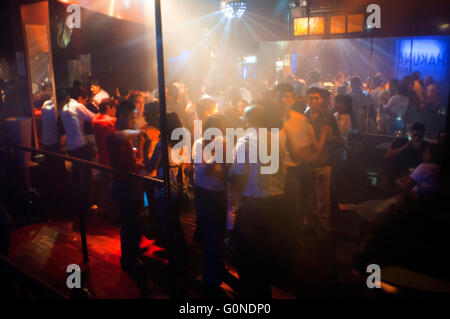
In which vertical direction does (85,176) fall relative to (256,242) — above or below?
above

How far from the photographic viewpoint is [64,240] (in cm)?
475

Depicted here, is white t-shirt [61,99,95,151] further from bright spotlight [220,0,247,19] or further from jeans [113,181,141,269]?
bright spotlight [220,0,247,19]

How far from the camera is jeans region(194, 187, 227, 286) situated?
3.37 m

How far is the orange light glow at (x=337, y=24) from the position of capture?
9.09 meters

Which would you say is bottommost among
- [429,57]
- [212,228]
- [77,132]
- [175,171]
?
[212,228]

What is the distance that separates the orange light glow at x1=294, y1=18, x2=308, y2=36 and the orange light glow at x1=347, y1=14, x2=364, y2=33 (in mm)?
1066

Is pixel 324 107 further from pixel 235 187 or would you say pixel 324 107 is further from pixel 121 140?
pixel 121 140

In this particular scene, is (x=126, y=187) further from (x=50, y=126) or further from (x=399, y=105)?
(x=399, y=105)

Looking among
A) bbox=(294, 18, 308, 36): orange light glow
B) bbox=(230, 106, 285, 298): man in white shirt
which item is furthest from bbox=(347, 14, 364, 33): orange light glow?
bbox=(230, 106, 285, 298): man in white shirt

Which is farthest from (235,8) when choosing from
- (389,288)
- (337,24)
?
(389,288)

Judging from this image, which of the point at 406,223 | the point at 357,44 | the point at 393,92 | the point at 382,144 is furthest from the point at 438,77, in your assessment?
the point at 406,223

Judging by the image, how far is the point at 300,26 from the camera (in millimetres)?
9461

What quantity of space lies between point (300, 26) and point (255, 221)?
25.3ft
